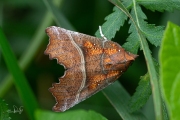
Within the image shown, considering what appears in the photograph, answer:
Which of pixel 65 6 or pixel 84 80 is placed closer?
pixel 84 80

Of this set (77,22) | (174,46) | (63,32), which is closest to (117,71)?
(63,32)

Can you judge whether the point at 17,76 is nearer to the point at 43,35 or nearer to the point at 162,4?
the point at 162,4

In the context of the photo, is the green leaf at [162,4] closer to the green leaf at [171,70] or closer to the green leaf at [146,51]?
the green leaf at [146,51]

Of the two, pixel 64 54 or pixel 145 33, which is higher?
pixel 64 54

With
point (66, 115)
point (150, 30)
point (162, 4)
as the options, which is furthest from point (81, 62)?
point (66, 115)

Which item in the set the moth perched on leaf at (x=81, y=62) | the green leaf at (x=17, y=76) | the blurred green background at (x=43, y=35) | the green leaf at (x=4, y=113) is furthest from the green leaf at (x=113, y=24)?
the blurred green background at (x=43, y=35)

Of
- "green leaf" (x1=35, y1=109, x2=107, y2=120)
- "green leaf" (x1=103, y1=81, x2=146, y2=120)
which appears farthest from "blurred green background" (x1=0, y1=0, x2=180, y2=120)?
"green leaf" (x1=35, y1=109, x2=107, y2=120)

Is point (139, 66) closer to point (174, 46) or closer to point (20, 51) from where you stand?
point (20, 51)
